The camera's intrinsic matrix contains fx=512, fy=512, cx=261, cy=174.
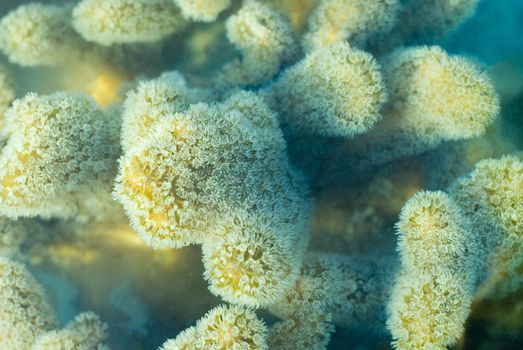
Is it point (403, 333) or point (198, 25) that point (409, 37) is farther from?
point (403, 333)

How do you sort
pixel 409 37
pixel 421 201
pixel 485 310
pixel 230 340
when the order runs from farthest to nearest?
pixel 409 37 < pixel 485 310 < pixel 421 201 < pixel 230 340

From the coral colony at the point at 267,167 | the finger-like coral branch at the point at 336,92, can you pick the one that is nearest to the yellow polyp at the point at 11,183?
the coral colony at the point at 267,167

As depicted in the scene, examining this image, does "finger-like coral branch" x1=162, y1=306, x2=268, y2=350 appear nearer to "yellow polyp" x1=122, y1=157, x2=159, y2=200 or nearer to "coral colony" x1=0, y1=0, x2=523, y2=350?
"coral colony" x1=0, y1=0, x2=523, y2=350

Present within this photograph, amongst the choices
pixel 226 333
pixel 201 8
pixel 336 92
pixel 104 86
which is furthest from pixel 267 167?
pixel 104 86

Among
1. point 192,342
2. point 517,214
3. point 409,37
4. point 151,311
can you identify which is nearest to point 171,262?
point 151,311

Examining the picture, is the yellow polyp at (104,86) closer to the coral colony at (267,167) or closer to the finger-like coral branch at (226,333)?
the coral colony at (267,167)

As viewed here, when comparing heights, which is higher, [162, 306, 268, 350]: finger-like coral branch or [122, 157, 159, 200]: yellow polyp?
[122, 157, 159, 200]: yellow polyp

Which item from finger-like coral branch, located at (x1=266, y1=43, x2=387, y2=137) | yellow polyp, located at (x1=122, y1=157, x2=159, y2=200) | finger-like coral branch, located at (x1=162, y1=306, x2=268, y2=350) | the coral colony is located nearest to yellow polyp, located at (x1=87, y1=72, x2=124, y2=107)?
the coral colony
